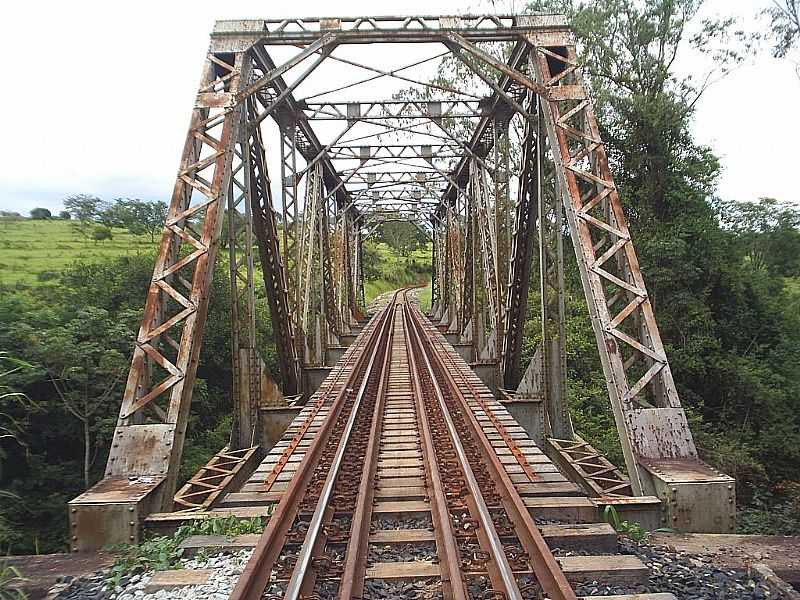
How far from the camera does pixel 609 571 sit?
349cm

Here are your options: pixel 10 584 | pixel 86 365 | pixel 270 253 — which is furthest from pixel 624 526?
pixel 86 365

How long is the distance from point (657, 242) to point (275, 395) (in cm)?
1165

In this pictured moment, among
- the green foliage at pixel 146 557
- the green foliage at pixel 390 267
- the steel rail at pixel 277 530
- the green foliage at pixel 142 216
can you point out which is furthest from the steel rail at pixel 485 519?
the green foliage at pixel 390 267

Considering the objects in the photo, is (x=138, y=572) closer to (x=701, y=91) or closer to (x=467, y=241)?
(x=467, y=241)

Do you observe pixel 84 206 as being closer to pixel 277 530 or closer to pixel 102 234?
pixel 102 234

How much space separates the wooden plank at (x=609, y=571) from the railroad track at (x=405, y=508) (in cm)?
9

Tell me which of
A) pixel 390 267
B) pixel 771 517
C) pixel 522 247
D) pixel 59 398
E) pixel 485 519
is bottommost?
pixel 771 517

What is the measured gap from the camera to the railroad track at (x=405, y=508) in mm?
3443

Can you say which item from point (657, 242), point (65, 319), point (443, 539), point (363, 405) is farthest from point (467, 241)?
point (443, 539)

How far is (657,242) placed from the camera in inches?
637

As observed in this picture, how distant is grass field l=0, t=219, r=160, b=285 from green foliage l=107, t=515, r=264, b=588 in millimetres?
12535

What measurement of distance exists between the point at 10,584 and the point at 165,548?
87cm

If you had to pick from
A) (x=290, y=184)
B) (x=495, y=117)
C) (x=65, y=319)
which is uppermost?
(x=495, y=117)

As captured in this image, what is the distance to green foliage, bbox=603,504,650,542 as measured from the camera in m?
4.20
